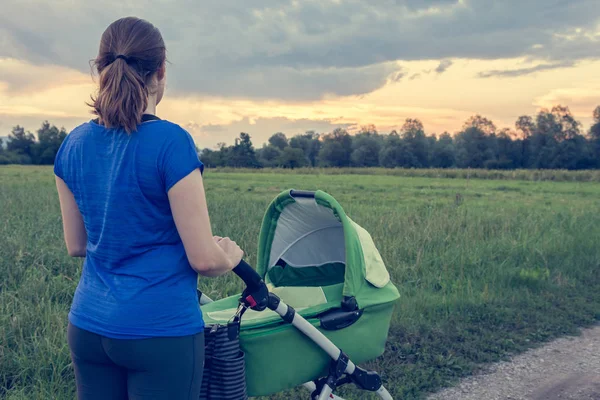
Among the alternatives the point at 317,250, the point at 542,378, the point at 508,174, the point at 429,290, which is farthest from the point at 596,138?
the point at 317,250

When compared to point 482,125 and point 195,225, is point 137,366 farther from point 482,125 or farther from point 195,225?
point 482,125

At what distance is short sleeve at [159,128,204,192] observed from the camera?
5.27ft

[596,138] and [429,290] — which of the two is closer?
[429,290]

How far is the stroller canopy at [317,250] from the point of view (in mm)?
2766

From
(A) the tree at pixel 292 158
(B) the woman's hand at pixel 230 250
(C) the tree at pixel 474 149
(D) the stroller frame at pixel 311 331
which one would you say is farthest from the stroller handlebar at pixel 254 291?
(A) the tree at pixel 292 158

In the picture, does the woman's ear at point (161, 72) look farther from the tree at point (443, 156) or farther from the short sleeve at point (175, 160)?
the tree at point (443, 156)

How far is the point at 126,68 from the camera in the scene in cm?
167

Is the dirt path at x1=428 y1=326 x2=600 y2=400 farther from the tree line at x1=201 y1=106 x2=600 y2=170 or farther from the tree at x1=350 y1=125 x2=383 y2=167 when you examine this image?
the tree at x1=350 y1=125 x2=383 y2=167

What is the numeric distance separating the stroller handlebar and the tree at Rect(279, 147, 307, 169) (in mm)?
75070

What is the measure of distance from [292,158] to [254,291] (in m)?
77.5

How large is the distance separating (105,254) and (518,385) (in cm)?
357

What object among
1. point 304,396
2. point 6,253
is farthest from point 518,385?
point 6,253

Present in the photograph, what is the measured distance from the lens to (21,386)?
356 centimetres

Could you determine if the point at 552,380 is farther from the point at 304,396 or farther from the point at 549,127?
the point at 549,127
